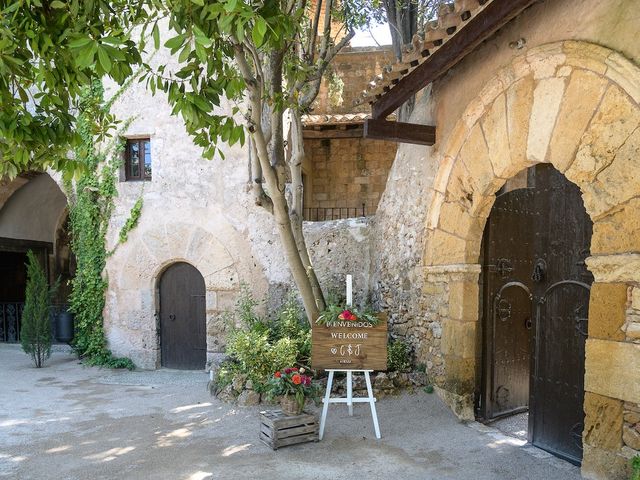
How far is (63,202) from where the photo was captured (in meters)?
13.1

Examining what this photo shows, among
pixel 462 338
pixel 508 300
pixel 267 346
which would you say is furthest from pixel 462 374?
pixel 267 346

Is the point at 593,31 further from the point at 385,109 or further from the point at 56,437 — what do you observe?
the point at 56,437

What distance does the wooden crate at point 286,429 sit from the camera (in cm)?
438

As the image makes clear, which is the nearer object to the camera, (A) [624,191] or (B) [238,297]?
(A) [624,191]

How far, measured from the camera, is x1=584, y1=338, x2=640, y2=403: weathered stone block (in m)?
3.23

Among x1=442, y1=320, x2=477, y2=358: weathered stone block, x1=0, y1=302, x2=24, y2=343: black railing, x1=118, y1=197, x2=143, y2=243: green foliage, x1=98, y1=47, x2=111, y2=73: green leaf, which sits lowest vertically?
x1=0, y1=302, x2=24, y2=343: black railing

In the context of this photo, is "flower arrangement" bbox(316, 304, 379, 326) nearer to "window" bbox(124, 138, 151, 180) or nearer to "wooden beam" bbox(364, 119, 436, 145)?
"wooden beam" bbox(364, 119, 436, 145)

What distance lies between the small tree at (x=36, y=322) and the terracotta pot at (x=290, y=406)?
595cm

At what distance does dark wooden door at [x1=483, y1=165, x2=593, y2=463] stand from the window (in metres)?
5.96

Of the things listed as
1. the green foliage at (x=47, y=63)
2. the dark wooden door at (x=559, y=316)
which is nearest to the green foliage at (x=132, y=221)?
the green foliage at (x=47, y=63)

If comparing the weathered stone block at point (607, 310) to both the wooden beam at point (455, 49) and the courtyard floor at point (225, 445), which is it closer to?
the courtyard floor at point (225, 445)

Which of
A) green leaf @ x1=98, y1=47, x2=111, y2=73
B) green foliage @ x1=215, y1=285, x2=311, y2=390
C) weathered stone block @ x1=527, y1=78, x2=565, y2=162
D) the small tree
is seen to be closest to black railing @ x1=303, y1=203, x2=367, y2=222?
green foliage @ x1=215, y1=285, x2=311, y2=390

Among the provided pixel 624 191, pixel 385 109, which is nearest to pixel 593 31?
pixel 624 191

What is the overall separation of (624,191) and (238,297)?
5879 millimetres
